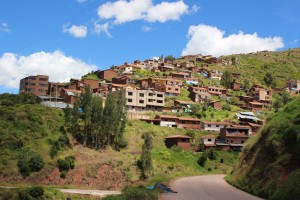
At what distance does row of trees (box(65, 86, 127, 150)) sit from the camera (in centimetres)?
6003

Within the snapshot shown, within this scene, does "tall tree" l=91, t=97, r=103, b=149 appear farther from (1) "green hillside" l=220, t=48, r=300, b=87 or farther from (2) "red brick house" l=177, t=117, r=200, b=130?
(1) "green hillside" l=220, t=48, r=300, b=87

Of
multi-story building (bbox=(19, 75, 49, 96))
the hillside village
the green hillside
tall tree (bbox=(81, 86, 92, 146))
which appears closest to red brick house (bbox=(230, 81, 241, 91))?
the hillside village

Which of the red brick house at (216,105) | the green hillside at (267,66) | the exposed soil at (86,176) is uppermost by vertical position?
the green hillside at (267,66)

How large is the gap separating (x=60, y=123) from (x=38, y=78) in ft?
157

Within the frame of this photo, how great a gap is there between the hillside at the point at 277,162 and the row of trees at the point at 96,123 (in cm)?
3156

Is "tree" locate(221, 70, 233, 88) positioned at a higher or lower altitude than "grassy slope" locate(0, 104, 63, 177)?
higher

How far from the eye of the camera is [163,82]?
101 m

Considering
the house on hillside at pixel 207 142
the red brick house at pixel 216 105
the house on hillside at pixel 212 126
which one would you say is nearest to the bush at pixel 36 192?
the house on hillside at pixel 207 142

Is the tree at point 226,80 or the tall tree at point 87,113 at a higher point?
the tree at point 226,80

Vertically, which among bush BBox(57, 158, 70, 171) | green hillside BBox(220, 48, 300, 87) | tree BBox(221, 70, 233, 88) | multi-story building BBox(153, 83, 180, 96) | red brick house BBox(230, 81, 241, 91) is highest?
green hillside BBox(220, 48, 300, 87)

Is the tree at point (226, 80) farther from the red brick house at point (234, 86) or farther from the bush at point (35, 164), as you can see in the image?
the bush at point (35, 164)

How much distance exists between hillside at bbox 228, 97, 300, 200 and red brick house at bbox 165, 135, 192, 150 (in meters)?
33.7

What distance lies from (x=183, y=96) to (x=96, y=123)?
4371 centimetres

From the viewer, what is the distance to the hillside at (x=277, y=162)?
72.1 feet
